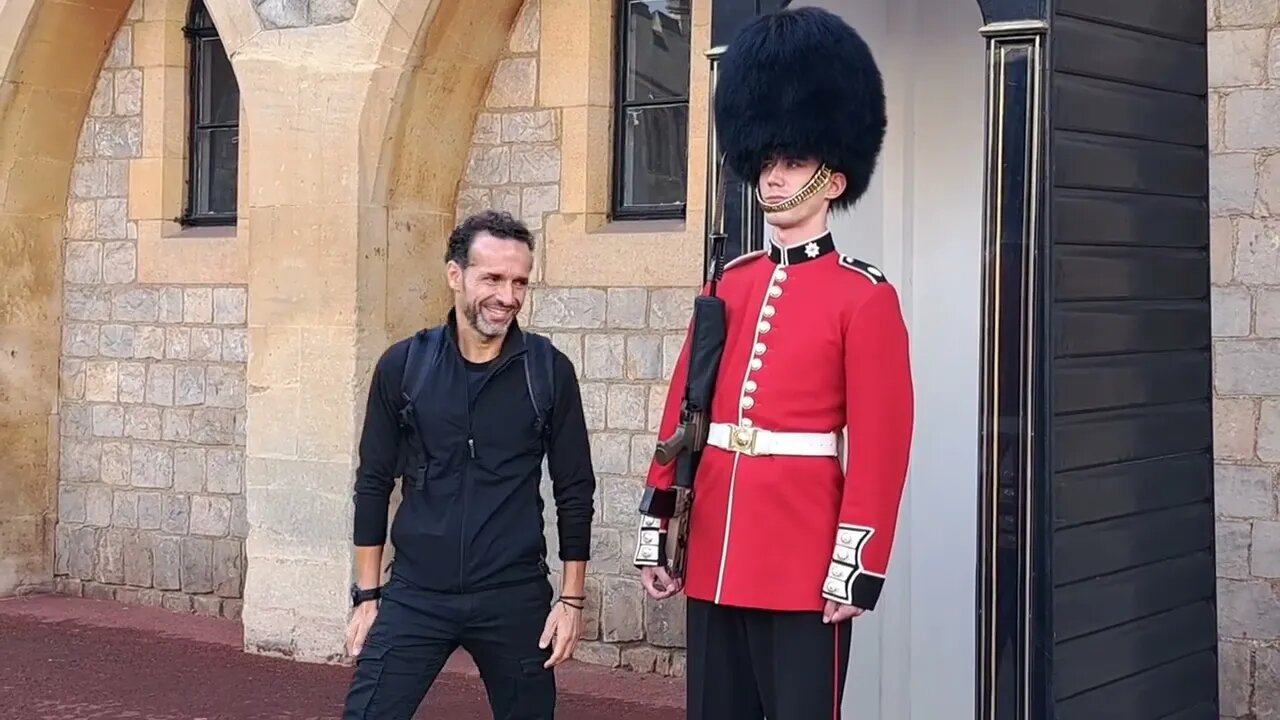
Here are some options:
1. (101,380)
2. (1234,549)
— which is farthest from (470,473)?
(101,380)

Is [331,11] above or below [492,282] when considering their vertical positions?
above

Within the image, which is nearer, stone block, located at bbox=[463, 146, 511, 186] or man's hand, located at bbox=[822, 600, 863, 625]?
man's hand, located at bbox=[822, 600, 863, 625]

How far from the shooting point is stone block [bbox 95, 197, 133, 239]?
780 centimetres

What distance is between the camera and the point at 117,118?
7.84 m

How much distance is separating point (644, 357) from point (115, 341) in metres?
2.70

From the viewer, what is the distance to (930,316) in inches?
158

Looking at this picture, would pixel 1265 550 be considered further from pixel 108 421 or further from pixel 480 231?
pixel 108 421

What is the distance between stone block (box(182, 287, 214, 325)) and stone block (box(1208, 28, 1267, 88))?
414cm

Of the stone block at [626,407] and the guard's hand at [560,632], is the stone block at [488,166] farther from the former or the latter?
the guard's hand at [560,632]

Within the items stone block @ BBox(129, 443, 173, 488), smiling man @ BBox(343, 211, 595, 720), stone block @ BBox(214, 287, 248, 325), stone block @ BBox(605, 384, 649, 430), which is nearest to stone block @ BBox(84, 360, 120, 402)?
stone block @ BBox(129, 443, 173, 488)

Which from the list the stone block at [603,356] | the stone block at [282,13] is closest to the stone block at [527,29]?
the stone block at [282,13]

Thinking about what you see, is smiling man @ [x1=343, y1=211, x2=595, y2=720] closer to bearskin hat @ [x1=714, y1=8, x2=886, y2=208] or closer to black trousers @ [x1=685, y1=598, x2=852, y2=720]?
black trousers @ [x1=685, y1=598, x2=852, y2=720]

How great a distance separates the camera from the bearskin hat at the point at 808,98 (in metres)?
3.23

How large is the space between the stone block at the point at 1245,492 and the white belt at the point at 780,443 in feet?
7.22
